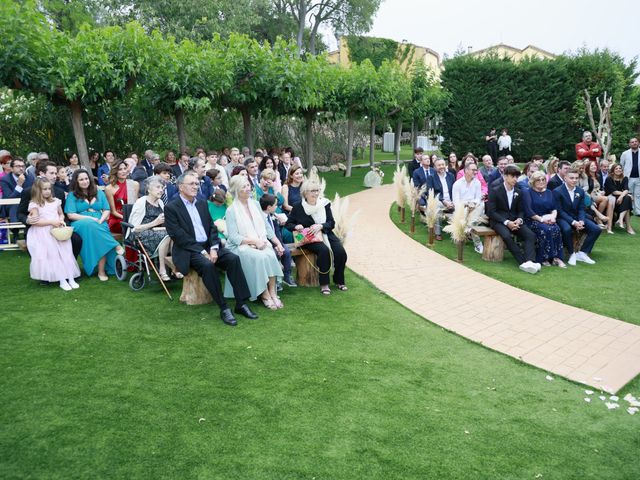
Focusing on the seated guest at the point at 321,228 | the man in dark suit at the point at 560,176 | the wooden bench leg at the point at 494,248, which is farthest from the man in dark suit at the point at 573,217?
the seated guest at the point at 321,228

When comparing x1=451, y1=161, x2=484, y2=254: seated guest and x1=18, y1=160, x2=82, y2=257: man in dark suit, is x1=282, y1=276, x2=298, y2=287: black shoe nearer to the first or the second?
x1=18, y1=160, x2=82, y2=257: man in dark suit

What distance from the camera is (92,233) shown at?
7812 mm

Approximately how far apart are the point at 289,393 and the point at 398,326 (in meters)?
2.17

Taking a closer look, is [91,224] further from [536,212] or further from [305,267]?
[536,212]

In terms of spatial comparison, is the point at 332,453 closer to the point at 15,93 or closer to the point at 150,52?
the point at 150,52

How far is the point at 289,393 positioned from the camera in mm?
4617

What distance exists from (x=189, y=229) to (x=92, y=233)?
2045 mm

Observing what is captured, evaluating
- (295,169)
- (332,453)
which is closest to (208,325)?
(332,453)

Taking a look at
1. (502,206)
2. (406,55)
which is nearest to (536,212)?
(502,206)

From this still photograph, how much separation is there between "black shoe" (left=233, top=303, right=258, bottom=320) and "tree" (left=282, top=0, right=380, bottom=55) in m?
44.2

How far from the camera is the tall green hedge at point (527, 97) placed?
86.1ft

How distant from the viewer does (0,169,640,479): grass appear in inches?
143

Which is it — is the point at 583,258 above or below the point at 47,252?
below

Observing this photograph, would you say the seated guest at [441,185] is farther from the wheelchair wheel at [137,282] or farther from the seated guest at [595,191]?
the wheelchair wheel at [137,282]
